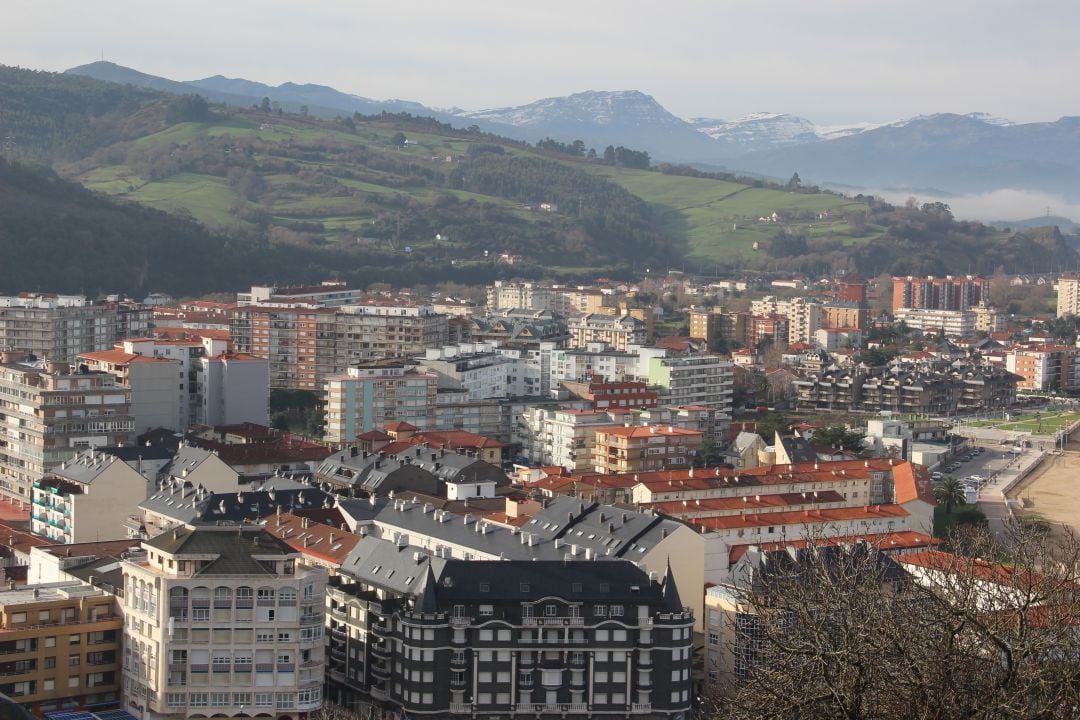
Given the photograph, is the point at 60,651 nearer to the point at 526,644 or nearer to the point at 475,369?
the point at 526,644

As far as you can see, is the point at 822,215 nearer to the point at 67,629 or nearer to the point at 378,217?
the point at 378,217

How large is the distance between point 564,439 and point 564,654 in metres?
22.4

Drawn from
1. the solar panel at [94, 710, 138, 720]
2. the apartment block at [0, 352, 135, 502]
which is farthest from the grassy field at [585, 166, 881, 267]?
the solar panel at [94, 710, 138, 720]

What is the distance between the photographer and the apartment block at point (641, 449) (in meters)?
43.6

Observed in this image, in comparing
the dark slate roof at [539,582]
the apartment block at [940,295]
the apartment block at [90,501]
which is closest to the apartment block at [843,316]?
the apartment block at [940,295]

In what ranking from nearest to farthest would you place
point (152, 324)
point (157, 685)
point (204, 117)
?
point (157, 685) < point (152, 324) < point (204, 117)

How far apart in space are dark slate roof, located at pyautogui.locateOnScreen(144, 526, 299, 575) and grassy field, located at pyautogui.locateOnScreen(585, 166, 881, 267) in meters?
99.9

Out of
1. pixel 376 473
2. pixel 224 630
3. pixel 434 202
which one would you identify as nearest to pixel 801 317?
pixel 434 202

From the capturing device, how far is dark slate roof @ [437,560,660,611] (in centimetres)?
2369

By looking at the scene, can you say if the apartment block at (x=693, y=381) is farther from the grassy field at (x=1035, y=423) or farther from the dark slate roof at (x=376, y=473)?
the dark slate roof at (x=376, y=473)

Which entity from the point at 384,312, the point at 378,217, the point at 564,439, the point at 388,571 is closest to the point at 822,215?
the point at 378,217

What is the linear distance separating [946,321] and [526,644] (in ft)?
229

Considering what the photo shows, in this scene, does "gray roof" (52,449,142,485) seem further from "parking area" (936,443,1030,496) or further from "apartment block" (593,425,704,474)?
"parking area" (936,443,1030,496)

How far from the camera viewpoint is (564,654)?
23.7 metres
